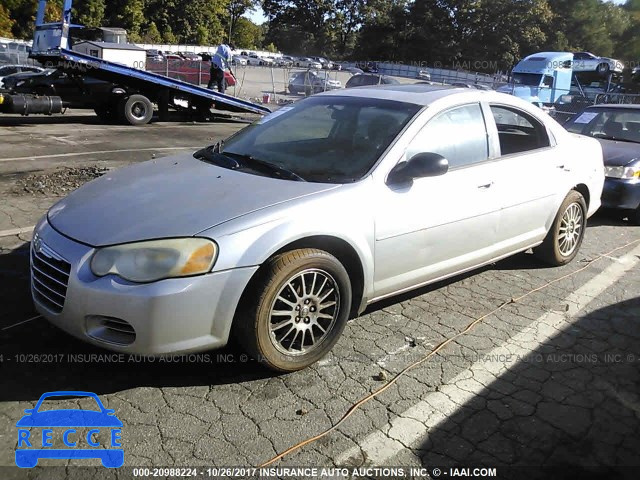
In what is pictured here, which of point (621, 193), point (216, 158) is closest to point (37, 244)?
point (216, 158)

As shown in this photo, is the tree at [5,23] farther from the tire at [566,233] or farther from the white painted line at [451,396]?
the white painted line at [451,396]

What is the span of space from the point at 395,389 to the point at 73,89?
530 inches

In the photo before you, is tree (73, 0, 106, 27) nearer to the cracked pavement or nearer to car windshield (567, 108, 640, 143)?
car windshield (567, 108, 640, 143)

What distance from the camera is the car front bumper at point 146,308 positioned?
2760 millimetres

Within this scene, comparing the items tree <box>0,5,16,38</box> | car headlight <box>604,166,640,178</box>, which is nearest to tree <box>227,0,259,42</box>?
tree <box>0,5,16,38</box>

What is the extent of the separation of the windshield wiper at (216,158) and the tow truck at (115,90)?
10.2m

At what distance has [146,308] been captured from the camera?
2748 millimetres

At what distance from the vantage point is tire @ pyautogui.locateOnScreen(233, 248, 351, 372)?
9.87 ft

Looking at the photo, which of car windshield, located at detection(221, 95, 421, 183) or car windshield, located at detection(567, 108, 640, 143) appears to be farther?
car windshield, located at detection(567, 108, 640, 143)

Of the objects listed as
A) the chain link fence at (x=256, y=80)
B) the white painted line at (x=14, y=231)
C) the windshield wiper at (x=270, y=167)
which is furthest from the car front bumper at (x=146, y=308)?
the chain link fence at (x=256, y=80)

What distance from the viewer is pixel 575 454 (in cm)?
271

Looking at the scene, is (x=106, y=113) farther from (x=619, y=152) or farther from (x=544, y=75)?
(x=544, y=75)

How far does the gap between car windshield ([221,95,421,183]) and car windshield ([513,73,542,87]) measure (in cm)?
2500

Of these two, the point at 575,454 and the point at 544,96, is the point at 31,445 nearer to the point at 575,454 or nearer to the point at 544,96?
the point at 575,454
